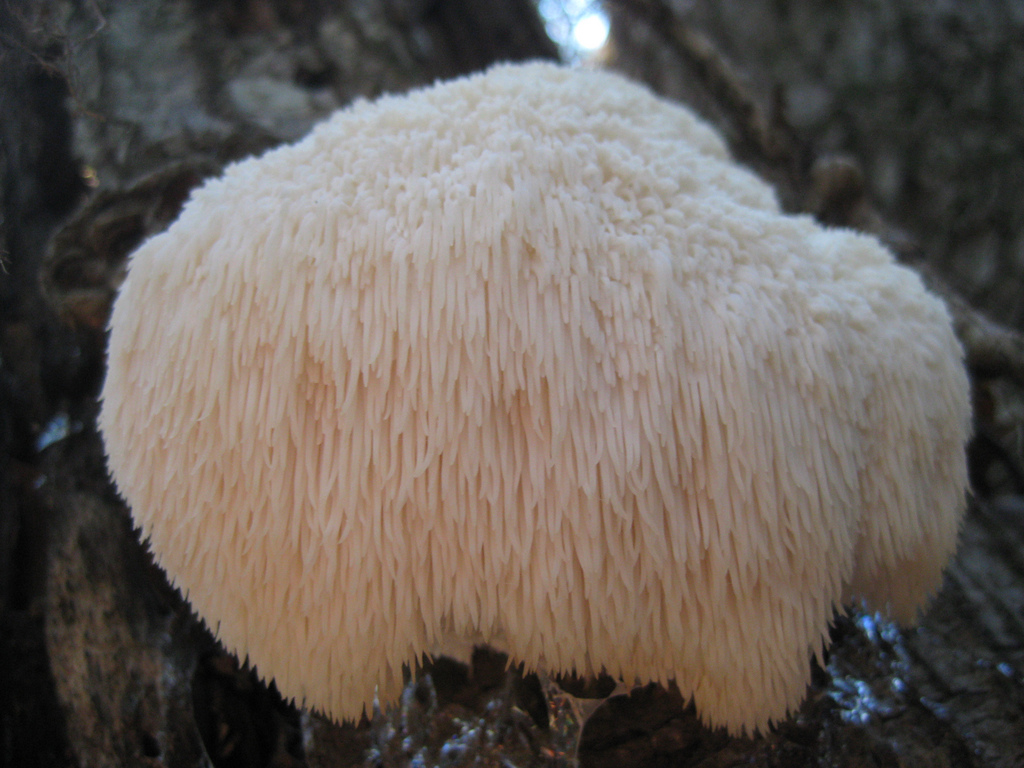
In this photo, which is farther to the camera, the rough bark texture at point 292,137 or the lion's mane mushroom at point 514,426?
Answer: the rough bark texture at point 292,137

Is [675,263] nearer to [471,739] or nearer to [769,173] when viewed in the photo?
[471,739]

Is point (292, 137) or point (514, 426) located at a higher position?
point (292, 137)

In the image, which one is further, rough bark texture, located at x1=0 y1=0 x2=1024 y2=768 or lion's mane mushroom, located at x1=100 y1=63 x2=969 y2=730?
rough bark texture, located at x1=0 y1=0 x2=1024 y2=768

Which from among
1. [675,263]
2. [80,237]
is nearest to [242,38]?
[80,237]

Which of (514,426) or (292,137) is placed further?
(292,137)
